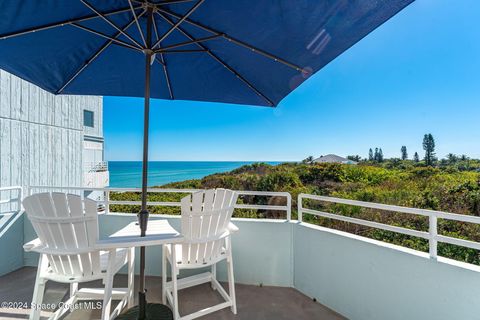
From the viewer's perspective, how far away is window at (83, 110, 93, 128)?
9.02 meters

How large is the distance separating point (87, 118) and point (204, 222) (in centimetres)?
941

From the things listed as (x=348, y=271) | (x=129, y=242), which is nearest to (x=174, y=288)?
(x=129, y=242)

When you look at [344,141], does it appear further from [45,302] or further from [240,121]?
[45,302]

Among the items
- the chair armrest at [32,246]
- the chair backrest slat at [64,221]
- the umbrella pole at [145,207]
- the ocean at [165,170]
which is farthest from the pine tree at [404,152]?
the ocean at [165,170]

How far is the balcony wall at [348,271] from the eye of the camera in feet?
5.28

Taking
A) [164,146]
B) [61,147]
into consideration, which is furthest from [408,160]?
[164,146]

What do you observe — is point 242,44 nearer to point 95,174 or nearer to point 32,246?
point 32,246

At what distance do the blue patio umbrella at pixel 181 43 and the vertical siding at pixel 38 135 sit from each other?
16.9 feet

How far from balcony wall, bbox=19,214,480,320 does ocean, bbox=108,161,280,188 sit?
29084mm

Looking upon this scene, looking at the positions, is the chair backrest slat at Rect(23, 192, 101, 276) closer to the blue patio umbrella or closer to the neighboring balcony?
the blue patio umbrella

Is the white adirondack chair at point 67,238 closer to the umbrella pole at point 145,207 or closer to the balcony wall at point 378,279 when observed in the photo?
the umbrella pole at point 145,207

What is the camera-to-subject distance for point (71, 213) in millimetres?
1730

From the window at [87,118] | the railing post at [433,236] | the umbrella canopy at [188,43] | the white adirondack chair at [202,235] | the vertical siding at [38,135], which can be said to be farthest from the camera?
the window at [87,118]

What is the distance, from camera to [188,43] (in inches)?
68.2
